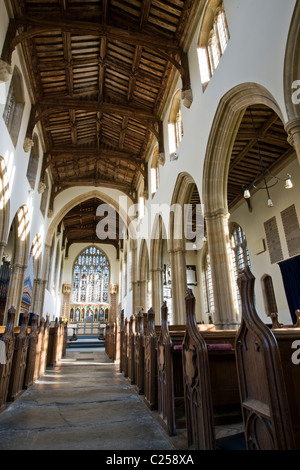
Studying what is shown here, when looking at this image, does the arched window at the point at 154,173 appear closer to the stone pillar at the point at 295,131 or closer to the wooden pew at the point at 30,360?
the wooden pew at the point at 30,360

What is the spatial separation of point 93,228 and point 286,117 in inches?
675

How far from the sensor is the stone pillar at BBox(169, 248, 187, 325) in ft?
25.1

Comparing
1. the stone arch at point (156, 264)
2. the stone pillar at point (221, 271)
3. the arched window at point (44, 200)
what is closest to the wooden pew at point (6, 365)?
the stone pillar at point (221, 271)

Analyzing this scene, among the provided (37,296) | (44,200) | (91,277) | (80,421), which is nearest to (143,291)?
(37,296)

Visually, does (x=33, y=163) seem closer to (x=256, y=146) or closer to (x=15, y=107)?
(x=15, y=107)

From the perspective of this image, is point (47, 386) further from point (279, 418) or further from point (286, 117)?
point (286, 117)

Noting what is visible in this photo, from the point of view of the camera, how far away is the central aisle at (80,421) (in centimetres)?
203

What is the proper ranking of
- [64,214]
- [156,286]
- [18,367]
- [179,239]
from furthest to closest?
1. [64,214]
2. [156,286]
3. [179,239]
4. [18,367]

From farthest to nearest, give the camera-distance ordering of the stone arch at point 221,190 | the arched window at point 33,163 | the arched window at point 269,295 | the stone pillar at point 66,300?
1. the stone pillar at point 66,300
2. the arched window at point 33,163
3. the arched window at point 269,295
4. the stone arch at point 221,190

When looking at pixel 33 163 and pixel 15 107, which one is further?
pixel 33 163

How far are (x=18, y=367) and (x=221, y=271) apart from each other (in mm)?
3628

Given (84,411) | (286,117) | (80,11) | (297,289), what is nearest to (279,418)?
(84,411)

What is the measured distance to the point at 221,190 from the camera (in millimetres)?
5836

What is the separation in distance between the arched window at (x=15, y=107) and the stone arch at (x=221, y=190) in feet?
17.0
